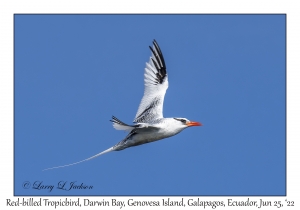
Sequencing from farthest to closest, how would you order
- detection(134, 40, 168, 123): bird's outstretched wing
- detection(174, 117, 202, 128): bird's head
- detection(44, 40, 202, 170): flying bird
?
detection(134, 40, 168, 123): bird's outstretched wing → detection(174, 117, 202, 128): bird's head → detection(44, 40, 202, 170): flying bird

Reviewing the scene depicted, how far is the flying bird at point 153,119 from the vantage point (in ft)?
46.8

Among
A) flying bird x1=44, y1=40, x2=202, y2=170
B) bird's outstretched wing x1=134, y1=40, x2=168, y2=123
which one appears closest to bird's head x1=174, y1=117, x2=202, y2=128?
flying bird x1=44, y1=40, x2=202, y2=170

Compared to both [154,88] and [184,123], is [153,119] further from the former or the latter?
[154,88]

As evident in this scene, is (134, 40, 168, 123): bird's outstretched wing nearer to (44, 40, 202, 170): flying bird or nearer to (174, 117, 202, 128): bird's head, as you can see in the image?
(44, 40, 202, 170): flying bird

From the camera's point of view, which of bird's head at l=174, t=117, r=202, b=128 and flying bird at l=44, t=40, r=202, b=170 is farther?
bird's head at l=174, t=117, r=202, b=128

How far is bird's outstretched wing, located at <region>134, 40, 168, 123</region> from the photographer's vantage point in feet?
51.7

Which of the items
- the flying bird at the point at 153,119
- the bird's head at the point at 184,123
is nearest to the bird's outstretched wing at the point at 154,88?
the flying bird at the point at 153,119

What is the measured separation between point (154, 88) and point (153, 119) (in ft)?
4.02

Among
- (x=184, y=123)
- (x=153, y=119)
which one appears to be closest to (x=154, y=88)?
(x=153, y=119)

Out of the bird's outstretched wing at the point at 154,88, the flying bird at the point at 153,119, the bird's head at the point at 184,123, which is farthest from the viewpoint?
the bird's outstretched wing at the point at 154,88

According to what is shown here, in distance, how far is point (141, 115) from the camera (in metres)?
15.9

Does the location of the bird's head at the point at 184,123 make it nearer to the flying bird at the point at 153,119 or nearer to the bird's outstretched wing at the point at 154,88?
the flying bird at the point at 153,119
